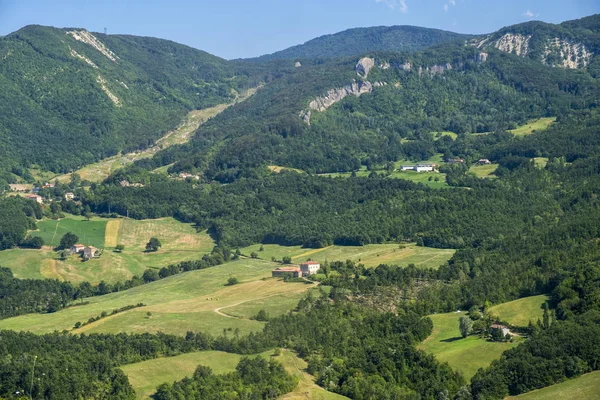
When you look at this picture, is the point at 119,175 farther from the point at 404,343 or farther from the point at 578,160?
the point at 404,343

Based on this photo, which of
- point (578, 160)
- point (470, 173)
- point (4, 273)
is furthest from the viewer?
point (470, 173)

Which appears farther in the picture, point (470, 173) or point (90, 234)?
point (470, 173)

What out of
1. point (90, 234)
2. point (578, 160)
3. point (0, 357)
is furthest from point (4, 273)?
point (578, 160)

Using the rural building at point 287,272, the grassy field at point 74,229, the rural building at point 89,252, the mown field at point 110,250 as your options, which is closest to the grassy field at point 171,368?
the rural building at point 287,272

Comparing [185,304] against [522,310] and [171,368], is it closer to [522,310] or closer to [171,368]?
[171,368]

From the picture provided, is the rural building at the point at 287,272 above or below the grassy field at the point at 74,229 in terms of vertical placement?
below

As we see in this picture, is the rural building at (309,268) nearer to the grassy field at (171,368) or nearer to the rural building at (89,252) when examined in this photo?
the grassy field at (171,368)
